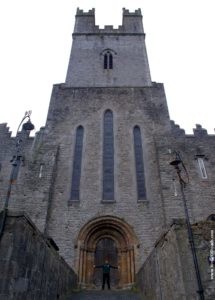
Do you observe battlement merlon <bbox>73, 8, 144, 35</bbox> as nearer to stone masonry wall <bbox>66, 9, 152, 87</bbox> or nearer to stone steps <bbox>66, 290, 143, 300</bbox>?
stone masonry wall <bbox>66, 9, 152, 87</bbox>

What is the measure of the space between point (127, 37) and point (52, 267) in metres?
21.4

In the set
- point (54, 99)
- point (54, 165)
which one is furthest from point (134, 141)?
point (54, 99)

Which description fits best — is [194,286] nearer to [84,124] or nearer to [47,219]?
[47,219]

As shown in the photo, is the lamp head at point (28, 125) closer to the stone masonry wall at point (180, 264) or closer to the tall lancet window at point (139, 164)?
the stone masonry wall at point (180, 264)

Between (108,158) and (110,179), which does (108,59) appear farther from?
(110,179)

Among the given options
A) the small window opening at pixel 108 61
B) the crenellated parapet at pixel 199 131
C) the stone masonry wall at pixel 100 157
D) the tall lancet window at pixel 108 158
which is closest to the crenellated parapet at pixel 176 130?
the stone masonry wall at pixel 100 157

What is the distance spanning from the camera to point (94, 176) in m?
14.6

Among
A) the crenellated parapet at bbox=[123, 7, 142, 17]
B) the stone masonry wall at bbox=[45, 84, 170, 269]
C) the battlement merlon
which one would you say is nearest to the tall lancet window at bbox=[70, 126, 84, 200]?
the stone masonry wall at bbox=[45, 84, 170, 269]

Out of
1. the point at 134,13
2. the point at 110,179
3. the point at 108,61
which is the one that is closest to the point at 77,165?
the point at 110,179

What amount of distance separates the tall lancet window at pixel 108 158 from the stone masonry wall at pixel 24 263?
695 centimetres

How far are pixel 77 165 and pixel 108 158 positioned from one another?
179 cm

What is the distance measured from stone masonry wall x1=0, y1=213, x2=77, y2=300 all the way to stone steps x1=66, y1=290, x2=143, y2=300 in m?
3.05

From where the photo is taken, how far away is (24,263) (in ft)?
18.5

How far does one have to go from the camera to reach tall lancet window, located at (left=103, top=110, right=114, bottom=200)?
46.7 ft
